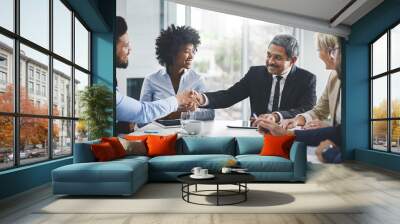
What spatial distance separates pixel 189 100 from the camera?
9.27m

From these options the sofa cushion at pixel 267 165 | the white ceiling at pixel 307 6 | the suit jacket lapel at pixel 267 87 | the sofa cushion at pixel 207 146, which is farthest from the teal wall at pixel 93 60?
the suit jacket lapel at pixel 267 87

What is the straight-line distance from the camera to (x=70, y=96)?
7277mm

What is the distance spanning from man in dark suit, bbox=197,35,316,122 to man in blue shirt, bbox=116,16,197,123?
1.40 ft

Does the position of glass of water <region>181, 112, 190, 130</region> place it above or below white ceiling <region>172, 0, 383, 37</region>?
below

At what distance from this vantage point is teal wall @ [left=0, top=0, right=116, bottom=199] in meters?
5.05

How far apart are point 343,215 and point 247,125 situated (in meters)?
5.42

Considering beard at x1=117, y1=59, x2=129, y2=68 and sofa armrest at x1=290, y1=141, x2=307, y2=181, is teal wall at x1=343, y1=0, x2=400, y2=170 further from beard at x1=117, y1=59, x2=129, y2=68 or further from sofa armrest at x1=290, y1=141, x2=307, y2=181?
beard at x1=117, y1=59, x2=129, y2=68

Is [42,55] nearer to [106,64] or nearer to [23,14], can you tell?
[23,14]

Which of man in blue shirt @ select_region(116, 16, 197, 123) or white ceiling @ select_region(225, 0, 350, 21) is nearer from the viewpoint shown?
white ceiling @ select_region(225, 0, 350, 21)

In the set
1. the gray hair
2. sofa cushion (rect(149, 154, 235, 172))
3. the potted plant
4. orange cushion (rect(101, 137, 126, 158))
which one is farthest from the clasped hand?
sofa cushion (rect(149, 154, 235, 172))

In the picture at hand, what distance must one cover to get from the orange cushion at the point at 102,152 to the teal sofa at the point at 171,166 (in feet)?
0.27

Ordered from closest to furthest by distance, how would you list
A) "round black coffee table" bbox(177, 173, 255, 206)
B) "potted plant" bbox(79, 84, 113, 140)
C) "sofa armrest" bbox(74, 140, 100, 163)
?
1. "round black coffee table" bbox(177, 173, 255, 206)
2. "sofa armrest" bbox(74, 140, 100, 163)
3. "potted plant" bbox(79, 84, 113, 140)

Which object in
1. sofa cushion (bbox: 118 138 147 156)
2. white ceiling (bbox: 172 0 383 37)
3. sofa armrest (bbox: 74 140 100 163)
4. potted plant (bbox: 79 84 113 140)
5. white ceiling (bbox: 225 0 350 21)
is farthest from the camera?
white ceiling (bbox: 172 0 383 37)

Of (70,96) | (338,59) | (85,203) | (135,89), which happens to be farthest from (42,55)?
(338,59)
